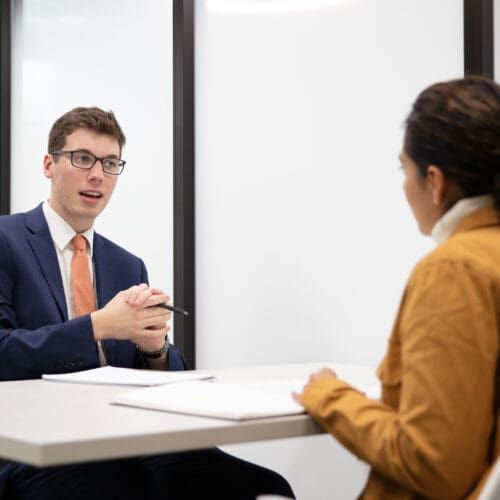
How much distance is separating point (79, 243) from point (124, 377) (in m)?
0.74

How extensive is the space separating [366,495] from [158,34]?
3.04 metres

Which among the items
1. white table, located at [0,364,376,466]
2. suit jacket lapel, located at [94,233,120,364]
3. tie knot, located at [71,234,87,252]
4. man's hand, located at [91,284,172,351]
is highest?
tie knot, located at [71,234,87,252]

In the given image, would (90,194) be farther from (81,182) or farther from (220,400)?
(220,400)

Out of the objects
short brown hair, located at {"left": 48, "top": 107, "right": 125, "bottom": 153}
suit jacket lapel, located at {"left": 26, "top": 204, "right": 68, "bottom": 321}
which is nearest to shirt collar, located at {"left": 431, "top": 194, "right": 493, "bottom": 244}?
suit jacket lapel, located at {"left": 26, "top": 204, "right": 68, "bottom": 321}

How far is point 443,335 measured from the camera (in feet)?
3.82

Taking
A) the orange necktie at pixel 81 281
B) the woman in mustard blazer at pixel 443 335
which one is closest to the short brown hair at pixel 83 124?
the orange necktie at pixel 81 281

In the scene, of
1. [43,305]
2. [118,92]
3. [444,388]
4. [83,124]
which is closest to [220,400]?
[444,388]

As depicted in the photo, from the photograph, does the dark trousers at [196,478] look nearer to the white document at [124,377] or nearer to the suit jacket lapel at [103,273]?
the white document at [124,377]

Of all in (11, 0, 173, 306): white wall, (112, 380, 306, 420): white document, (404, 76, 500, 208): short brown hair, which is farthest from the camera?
(11, 0, 173, 306): white wall

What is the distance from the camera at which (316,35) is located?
3.19 meters

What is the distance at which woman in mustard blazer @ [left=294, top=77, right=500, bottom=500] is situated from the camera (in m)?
1.16

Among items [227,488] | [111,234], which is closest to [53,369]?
[227,488]

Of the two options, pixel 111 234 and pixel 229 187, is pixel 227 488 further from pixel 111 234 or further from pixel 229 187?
pixel 111 234

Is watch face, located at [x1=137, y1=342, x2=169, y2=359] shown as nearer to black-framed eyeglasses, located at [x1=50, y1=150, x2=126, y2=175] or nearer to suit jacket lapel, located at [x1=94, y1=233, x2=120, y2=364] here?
suit jacket lapel, located at [x1=94, y1=233, x2=120, y2=364]
